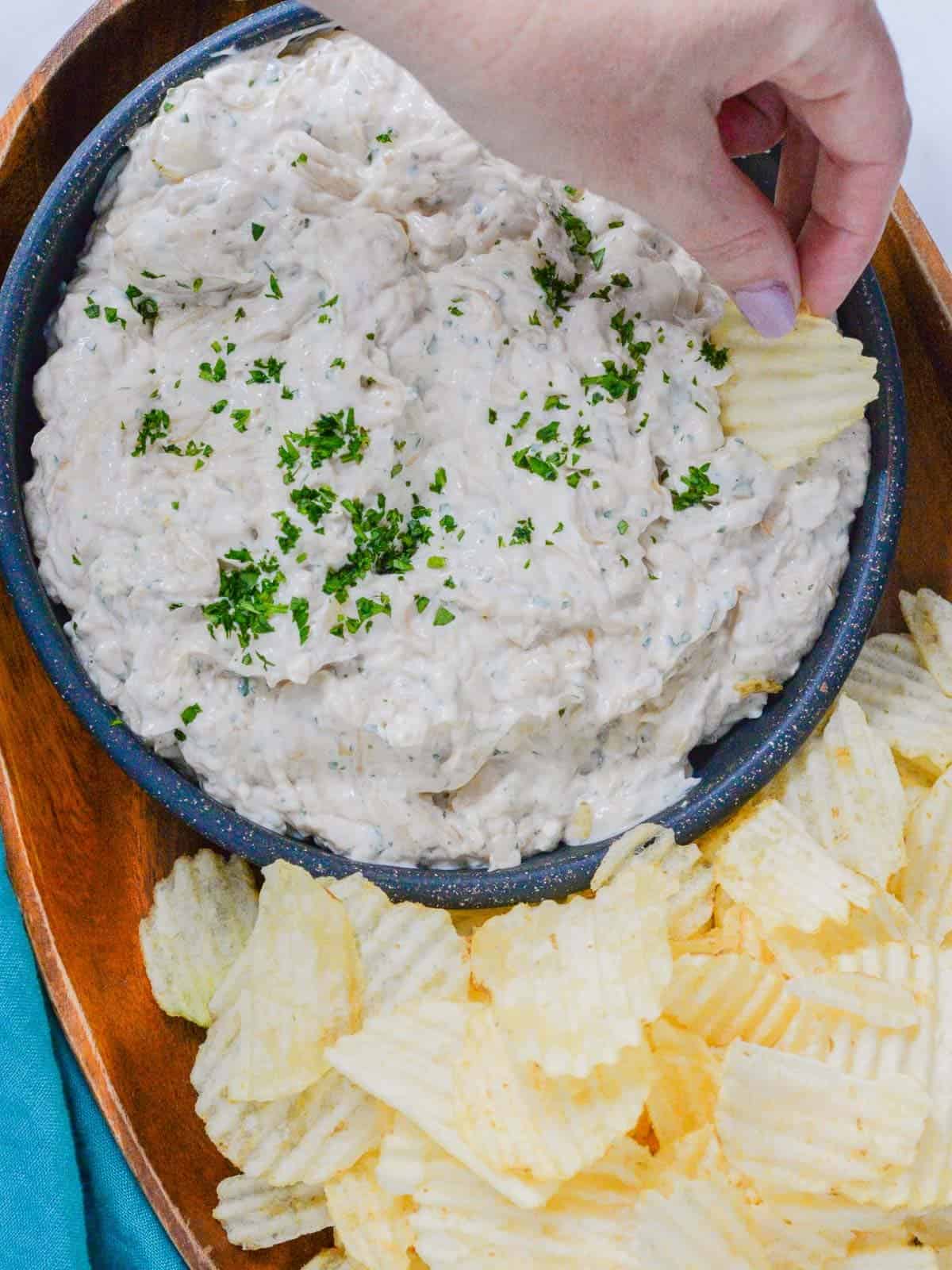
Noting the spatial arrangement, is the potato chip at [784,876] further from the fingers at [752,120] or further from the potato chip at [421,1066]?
the fingers at [752,120]

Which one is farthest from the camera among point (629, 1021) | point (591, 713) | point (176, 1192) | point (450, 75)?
point (176, 1192)

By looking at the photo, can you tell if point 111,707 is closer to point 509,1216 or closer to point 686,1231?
point 509,1216

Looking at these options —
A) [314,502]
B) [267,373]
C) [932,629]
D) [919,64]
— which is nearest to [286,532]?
[314,502]

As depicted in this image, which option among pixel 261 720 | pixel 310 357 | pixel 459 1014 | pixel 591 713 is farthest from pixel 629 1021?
pixel 310 357

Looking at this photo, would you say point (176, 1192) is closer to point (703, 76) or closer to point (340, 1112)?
point (340, 1112)

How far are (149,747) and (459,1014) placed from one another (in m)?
0.51

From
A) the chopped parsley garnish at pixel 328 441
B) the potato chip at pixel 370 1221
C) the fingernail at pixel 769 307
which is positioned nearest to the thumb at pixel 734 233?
the fingernail at pixel 769 307

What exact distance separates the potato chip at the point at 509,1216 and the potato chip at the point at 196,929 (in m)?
0.34

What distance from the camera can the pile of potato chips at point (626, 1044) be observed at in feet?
5.18

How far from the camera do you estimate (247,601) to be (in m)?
1.63

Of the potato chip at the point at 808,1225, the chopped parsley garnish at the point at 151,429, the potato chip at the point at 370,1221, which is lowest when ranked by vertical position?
the potato chip at the point at 370,1221

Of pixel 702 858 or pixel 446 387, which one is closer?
pixel 446 387

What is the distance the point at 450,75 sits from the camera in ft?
3.83

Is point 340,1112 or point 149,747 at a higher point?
point 149,747
